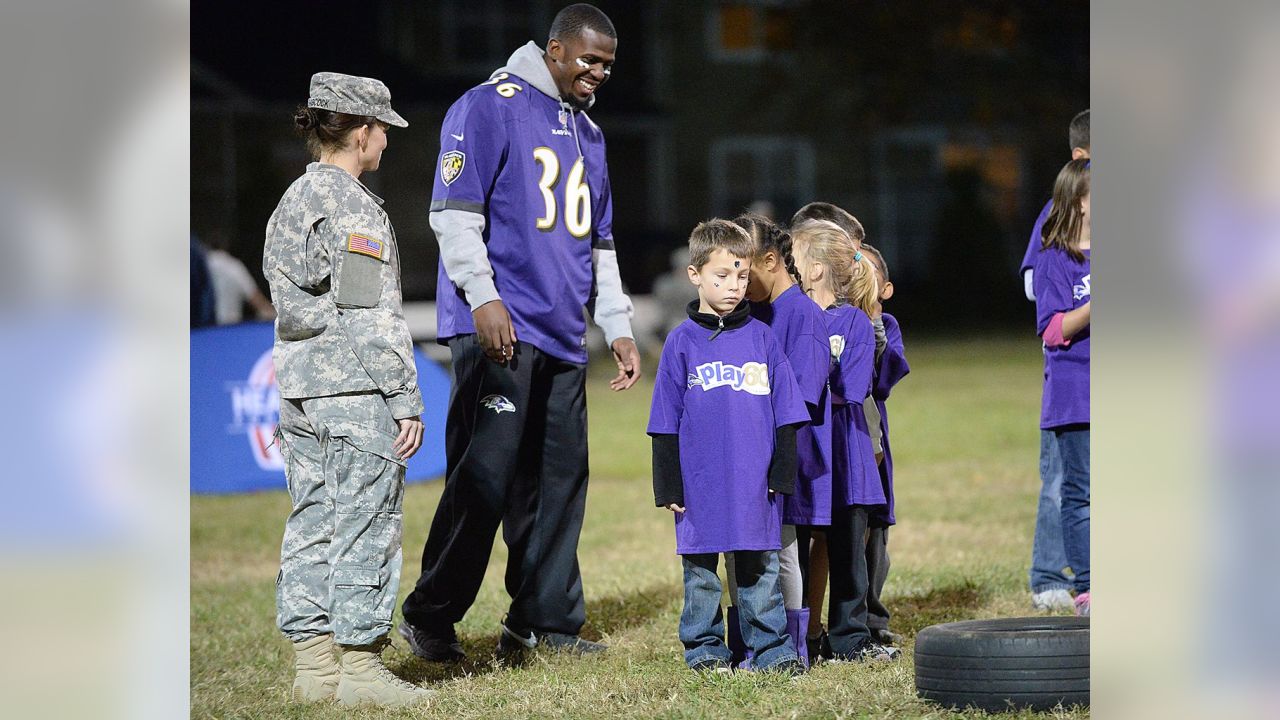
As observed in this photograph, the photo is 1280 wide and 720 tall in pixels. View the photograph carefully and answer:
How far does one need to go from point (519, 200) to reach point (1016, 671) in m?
2.26

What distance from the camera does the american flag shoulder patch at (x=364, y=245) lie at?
14.8 feet

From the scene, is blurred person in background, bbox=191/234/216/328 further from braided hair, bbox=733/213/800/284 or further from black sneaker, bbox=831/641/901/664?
black sneaker, bbox=831/641/901/664

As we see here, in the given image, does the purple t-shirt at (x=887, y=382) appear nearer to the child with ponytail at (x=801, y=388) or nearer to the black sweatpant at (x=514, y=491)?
the child with ponytail at (x=801, y=388)

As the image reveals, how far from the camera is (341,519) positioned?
4.47 m

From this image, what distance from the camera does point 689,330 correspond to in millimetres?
5023

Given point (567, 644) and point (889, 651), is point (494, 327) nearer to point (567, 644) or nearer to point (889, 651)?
point (567, 644)

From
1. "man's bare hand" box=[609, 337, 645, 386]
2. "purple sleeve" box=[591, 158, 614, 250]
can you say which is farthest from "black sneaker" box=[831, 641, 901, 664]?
"purple sleeve" box=[591, 158, 614, 250]

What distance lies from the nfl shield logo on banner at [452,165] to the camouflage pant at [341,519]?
99 cm

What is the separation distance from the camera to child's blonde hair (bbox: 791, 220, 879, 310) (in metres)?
5.50

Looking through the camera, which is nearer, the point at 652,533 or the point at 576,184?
the point at 576,184

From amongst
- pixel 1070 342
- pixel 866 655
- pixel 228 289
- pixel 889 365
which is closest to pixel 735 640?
pixel 866 655
